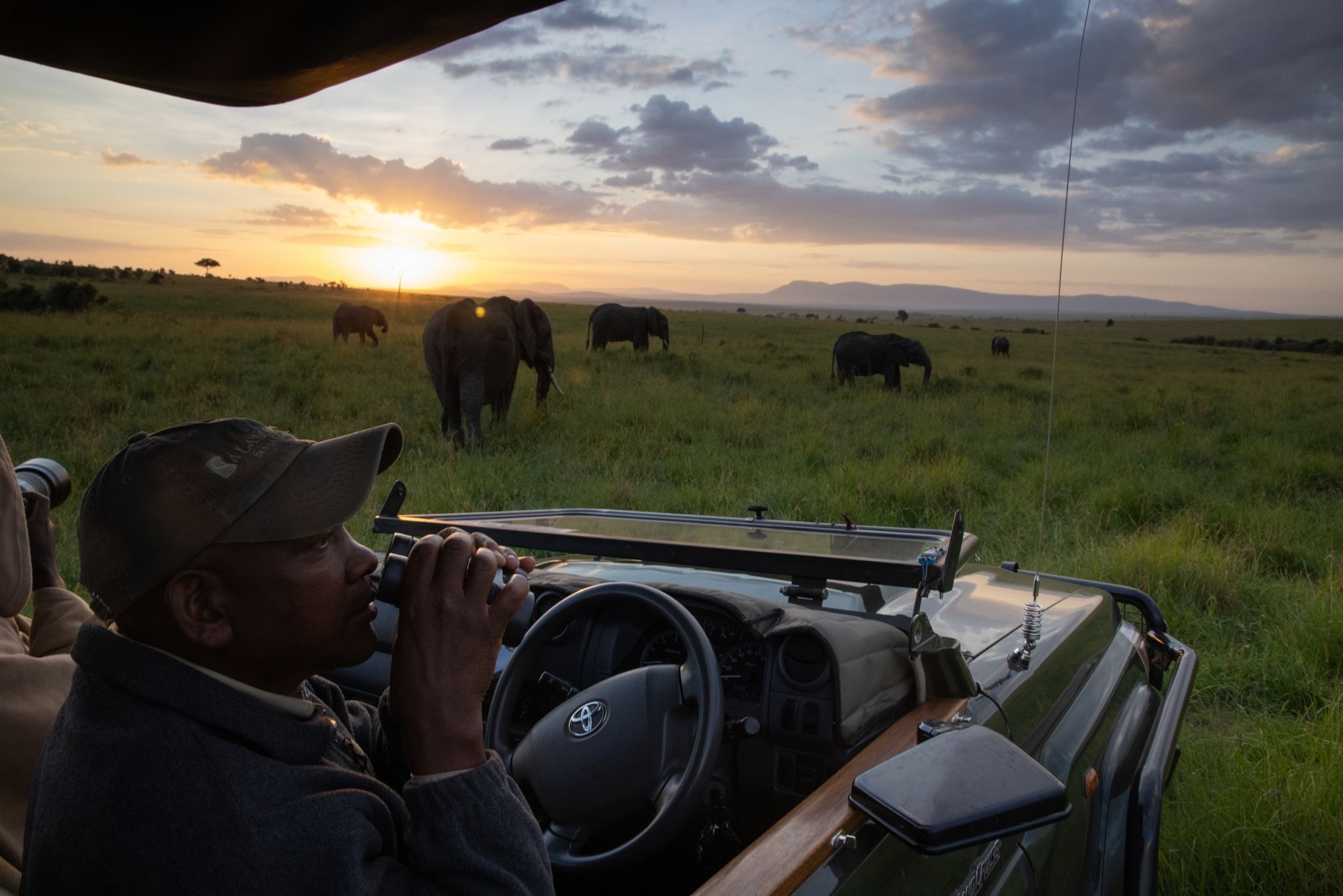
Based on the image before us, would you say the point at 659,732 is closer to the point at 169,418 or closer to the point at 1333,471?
the point at 1333,471

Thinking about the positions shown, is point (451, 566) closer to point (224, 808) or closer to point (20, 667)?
point (224, 808)

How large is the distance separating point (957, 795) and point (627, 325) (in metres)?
29.5

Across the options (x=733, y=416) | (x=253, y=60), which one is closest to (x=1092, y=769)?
(x=253, y=60)

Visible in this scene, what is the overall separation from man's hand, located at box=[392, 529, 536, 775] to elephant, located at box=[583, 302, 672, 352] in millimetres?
28862

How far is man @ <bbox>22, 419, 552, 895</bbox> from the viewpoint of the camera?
40.2 inches

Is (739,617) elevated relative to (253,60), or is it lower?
lower

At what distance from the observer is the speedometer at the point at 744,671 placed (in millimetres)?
1948

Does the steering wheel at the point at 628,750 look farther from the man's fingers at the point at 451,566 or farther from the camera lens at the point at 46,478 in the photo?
the camera lens at the point at 46,478

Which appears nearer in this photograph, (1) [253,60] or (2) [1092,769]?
(1) [253,60]

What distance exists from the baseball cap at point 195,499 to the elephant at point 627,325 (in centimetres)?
2883

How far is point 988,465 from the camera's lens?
8.92 metres

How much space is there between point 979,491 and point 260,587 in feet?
22.7

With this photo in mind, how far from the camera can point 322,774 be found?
114 cm

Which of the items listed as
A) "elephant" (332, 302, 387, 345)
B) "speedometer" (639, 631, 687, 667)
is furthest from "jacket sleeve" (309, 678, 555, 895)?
"elephant" (332, 302, 387, 345)
